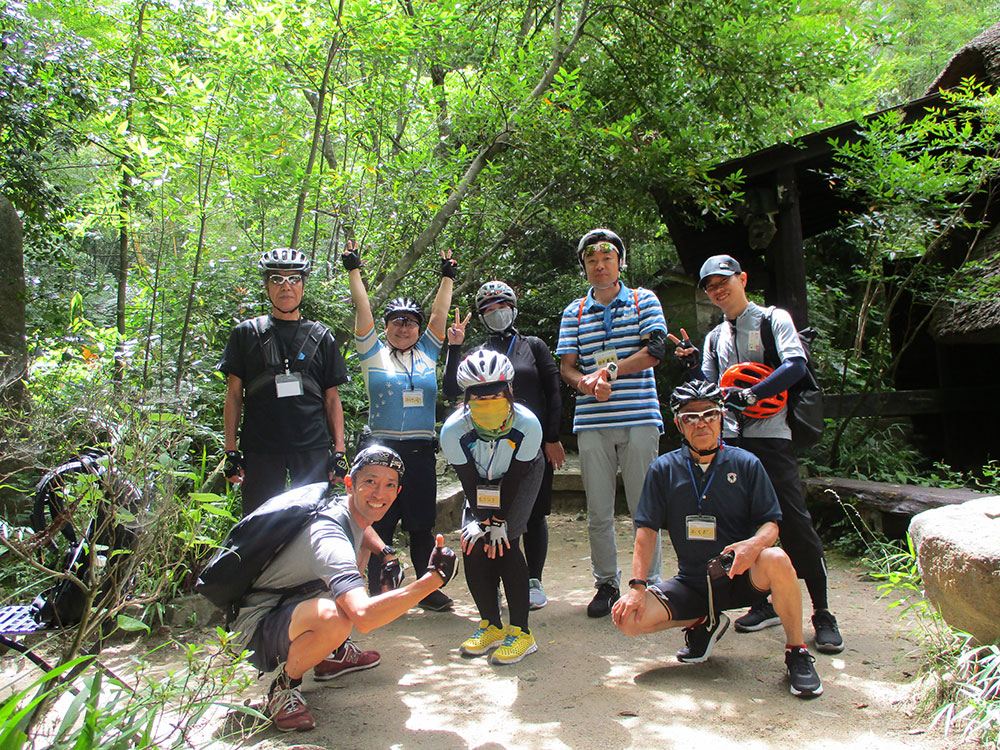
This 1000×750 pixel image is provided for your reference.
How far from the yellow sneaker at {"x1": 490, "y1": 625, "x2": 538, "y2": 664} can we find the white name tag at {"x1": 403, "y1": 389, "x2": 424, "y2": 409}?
4.30 ft

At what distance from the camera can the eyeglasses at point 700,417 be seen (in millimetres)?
3186

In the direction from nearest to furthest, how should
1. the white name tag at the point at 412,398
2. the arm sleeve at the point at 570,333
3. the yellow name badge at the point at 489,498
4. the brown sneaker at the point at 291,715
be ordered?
the brown sneaker at the point at 291,715, the yellow name badge at the point at 489,498, the white name tag at the point at 412,398, the arm sleeve at the point at 570,333

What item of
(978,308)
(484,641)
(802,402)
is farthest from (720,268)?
(978,308)

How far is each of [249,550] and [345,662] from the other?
984mm

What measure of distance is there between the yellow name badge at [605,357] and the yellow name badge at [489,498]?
1.13 meters

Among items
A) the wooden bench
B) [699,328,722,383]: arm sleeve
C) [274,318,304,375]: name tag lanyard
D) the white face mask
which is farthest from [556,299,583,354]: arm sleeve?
the wooden bench

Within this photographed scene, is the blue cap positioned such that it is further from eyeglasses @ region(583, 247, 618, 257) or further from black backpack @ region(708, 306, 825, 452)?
eyeglasses @ region(583, 247, 618, 257)

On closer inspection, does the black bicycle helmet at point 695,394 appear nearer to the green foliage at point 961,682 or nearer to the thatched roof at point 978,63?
the green foliage at point 961,682

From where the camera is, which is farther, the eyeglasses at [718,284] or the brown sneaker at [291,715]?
the eyeglasses at [718,284]

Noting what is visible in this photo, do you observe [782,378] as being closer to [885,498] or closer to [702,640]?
[702,640]

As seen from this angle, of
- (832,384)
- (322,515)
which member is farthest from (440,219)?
(832,384)

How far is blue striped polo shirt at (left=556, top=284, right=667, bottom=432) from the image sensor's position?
3.98m

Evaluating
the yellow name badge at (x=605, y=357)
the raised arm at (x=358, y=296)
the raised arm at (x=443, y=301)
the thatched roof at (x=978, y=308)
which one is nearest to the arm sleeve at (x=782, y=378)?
the yellow name badge at (x=605, y=357)

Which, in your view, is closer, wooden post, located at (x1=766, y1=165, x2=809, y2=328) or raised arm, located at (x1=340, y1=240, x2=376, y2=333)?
raised arm, located at (x1=340, y1=240, x2=376, y2=333)
